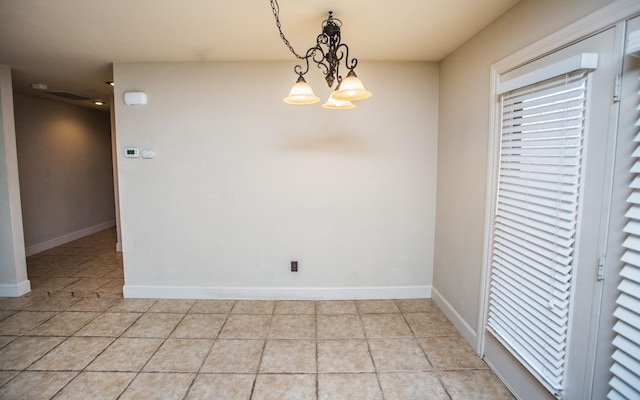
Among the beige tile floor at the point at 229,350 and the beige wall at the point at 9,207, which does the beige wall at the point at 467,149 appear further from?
the beige wall at the point at 9,207

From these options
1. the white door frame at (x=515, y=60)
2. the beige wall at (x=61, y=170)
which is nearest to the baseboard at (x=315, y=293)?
the white door frame at (x=515, y=60)

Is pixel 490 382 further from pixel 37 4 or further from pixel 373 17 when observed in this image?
pixel 37 4

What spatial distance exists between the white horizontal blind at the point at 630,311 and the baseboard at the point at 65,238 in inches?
268

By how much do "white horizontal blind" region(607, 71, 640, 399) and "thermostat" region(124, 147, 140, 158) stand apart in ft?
12.5

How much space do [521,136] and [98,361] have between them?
11.2 feet

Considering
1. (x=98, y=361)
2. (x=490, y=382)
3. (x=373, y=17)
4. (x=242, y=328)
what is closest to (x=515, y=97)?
(x=373, y=17)

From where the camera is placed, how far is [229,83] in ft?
10.3

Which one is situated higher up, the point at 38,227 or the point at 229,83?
the point at 229,83

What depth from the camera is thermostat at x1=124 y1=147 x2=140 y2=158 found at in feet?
10.5

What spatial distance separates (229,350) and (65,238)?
5001mm

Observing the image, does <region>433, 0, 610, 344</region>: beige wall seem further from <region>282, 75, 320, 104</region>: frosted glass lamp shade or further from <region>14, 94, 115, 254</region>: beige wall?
<region>14, 94, 115, 254</region>: beige wall

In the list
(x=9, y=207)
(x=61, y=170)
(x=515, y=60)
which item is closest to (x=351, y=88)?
(x=515, y=60)

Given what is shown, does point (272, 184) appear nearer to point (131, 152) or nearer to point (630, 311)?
point (131, 152)

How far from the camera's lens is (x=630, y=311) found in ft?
4.10
